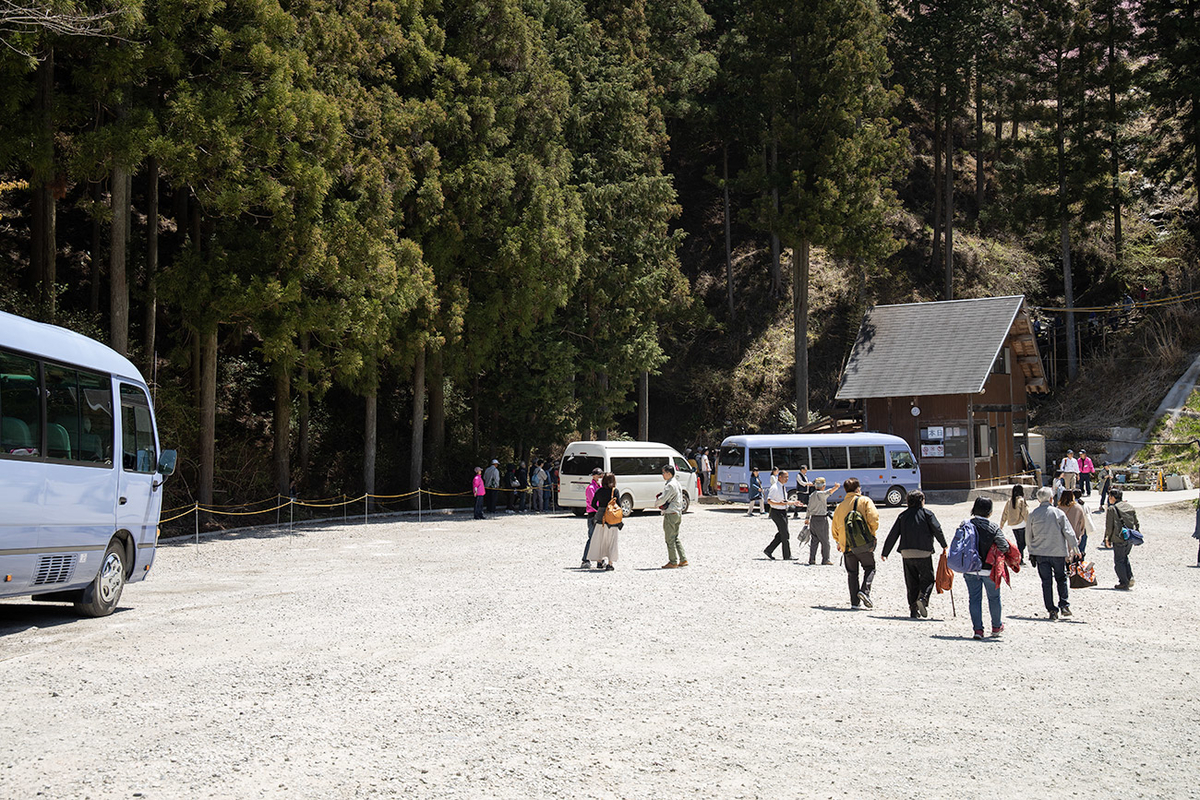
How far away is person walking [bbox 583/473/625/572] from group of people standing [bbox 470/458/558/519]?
1339 cm

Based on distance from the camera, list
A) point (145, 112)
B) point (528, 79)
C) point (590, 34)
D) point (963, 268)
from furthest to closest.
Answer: point (963, 268), point (590, 34), point (528, 79), point (145, 112)

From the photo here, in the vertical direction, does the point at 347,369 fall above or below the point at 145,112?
below

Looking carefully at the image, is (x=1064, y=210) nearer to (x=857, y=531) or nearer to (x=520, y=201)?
(x=520, y=201)

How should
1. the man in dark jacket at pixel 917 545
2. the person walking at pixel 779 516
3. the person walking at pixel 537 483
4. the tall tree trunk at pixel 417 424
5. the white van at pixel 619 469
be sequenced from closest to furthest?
the man in dark jacket at pixel 917 545
the person walking at pixel 779 516
the white van at pixel 619 469
the tall tree trunk at pixel 417 424
the person walking at pixel 537 483

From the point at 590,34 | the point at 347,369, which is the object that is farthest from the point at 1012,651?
the point at 590,34

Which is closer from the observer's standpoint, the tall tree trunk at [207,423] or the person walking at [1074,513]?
the person walking at [1074,513]

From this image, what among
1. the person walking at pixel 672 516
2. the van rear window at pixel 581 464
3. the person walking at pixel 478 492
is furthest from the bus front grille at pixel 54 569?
the van rear window at pixel 581 464

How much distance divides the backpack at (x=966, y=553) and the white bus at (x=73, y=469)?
889 cm

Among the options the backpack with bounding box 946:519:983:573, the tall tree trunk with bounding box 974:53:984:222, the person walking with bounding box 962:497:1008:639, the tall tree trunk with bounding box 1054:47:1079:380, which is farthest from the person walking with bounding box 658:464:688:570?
the tall tree trunk with bounding box 974:53:984:222

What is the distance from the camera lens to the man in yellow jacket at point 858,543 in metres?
11.8

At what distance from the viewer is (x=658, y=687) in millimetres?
7484

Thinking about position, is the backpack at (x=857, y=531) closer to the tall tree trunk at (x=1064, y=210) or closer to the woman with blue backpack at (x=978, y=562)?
the woman with blue backpack at (x=978, y=562)

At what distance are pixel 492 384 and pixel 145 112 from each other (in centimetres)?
1638

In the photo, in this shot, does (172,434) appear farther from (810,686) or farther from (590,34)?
(590,34)
